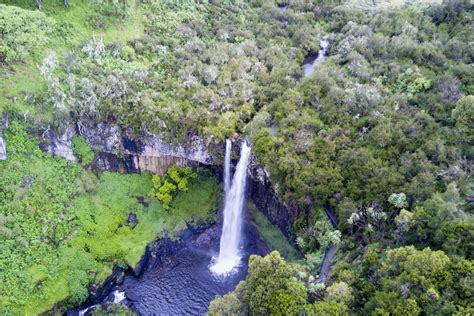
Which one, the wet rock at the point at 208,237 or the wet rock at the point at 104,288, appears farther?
the wet rock at the point at 208,237

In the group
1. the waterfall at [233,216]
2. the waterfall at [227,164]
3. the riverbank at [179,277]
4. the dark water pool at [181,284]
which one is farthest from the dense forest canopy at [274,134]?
the dark water pool at [181,284]

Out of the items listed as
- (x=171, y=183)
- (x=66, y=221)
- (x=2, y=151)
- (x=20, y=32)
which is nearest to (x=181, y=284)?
Result: (x=171, y=183)

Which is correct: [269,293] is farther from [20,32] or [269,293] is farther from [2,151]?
[20,32]

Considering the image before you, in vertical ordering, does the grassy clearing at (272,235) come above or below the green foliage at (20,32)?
below

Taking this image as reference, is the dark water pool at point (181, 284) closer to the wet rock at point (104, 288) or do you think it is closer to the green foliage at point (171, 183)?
the wet rock at point (104, 288)

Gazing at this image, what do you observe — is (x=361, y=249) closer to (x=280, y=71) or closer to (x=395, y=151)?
(x=395, y=151)

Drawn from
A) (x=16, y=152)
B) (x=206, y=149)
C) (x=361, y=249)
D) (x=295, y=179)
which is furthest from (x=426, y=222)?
(x=16, y=152)
